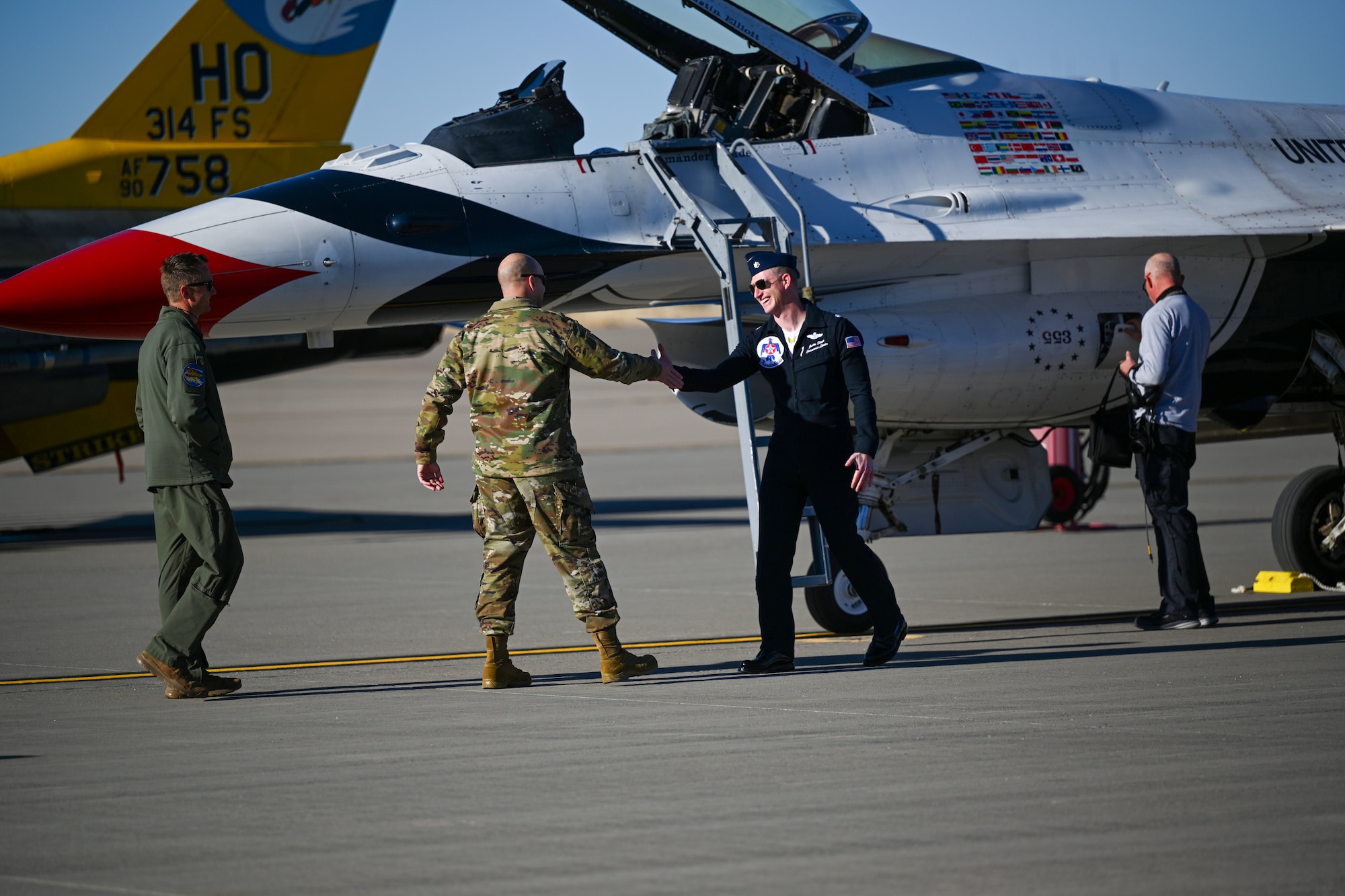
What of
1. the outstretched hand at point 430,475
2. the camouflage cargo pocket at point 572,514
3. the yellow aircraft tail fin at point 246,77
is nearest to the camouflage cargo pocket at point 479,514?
the outstretched hand at point 430,475

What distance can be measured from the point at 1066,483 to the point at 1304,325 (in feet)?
17.9

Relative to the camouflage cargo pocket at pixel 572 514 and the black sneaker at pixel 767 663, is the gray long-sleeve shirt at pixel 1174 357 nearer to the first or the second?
the black sneaker at pixel 767 663

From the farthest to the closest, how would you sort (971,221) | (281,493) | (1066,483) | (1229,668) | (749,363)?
(281,493) → (1066,483) → (971,221) → (749,363) → (1229,668)

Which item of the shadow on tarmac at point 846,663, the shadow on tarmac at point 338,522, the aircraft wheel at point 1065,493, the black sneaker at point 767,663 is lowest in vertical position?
the shadow on tarmac at point 338,522

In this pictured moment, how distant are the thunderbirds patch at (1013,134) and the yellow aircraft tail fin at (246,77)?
10285mm

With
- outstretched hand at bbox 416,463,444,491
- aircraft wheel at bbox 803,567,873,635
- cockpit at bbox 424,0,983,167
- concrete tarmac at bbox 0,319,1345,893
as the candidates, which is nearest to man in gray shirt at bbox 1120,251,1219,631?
concrete tarmac at bbox 0,319,1345,893

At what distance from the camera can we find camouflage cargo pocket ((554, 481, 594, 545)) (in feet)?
20.9

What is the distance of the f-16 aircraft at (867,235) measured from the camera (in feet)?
25.4

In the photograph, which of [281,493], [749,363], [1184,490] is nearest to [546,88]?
[749,363]

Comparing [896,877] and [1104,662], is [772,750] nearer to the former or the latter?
[896,877]

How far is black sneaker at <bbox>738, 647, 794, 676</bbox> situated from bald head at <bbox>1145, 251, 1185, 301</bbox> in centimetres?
296

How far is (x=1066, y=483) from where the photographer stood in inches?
575

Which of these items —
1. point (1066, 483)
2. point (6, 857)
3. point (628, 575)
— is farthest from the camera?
point (1066, 483)

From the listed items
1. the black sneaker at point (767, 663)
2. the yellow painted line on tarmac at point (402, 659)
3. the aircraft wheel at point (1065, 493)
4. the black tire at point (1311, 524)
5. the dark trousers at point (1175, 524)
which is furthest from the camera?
the aircraft wheel at point (1065, 493)
